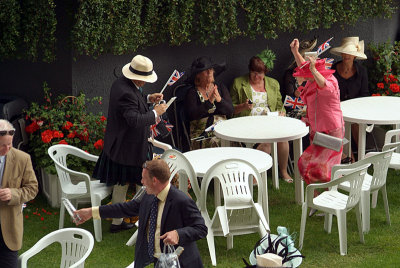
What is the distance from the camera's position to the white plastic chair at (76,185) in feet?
24.9

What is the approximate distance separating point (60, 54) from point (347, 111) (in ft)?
11.1

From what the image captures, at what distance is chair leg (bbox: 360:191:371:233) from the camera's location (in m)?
7.56

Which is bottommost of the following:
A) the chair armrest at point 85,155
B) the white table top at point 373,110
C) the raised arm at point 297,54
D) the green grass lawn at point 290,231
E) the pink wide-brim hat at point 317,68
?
the green grass lawn at point 290,231

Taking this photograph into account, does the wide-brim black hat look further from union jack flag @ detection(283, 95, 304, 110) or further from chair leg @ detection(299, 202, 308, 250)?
chair leg @ detection(299, 202, 308, 250)

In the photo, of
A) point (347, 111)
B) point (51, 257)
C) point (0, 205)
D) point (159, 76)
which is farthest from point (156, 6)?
point (0, 205)

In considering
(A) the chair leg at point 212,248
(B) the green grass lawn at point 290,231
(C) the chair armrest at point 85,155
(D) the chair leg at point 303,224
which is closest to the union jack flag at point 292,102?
(B) the green grass lawn at point 290,231

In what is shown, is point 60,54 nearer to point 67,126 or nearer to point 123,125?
point 67,126

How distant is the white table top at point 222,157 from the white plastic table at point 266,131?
0.16 metres

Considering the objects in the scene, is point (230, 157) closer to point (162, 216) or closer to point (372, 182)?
point (372, 182)

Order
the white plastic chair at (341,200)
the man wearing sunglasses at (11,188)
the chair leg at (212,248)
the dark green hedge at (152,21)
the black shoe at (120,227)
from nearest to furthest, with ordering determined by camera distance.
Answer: the man wearing sunglasses at (11,188)
the chair leg at (212,248)
the white plastic chair at (341,200)
the black shoe at (120,227)
the dark green hedge at (152,21)

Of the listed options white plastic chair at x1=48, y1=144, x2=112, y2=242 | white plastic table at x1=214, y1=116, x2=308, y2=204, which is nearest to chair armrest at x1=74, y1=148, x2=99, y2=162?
white plastic chair at x1=48, y1=144, x2=112, y2=242

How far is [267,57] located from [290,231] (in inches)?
107

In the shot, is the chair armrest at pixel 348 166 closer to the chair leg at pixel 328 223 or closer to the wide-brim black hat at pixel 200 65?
the chair leg at pixel 328 223

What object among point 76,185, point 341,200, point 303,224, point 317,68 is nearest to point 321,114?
point 317,68
